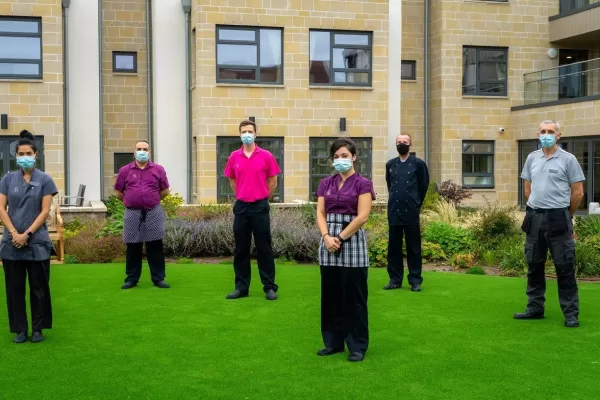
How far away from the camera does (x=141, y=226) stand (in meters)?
10.4

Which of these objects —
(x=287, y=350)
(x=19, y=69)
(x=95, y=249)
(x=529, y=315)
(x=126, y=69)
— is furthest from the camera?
(x=126, y=69)

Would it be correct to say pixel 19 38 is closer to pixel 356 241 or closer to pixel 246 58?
pixel 246 58

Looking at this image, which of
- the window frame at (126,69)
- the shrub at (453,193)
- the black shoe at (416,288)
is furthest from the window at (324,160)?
the black shoe at (416,288)

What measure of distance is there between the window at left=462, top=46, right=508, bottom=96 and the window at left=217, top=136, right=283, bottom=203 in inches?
278

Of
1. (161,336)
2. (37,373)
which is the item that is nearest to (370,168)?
(161,336)

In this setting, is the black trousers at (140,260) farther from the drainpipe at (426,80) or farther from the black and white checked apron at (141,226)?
the drainpipe at (426,80)

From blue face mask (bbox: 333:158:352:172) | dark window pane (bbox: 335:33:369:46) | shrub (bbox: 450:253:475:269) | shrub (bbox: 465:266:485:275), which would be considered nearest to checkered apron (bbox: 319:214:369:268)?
blue face mask (bbox: 333:158:352:172)

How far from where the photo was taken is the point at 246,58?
2155cm

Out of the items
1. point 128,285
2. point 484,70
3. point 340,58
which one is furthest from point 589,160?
point 128,285

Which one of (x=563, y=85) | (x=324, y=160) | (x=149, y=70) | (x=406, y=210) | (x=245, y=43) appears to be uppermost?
(x=245, y=43)

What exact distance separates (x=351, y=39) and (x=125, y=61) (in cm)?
664

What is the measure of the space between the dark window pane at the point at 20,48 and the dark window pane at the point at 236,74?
4.78m

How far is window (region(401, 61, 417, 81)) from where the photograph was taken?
25.7m

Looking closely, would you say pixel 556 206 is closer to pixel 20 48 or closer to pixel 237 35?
pixel 237 35
